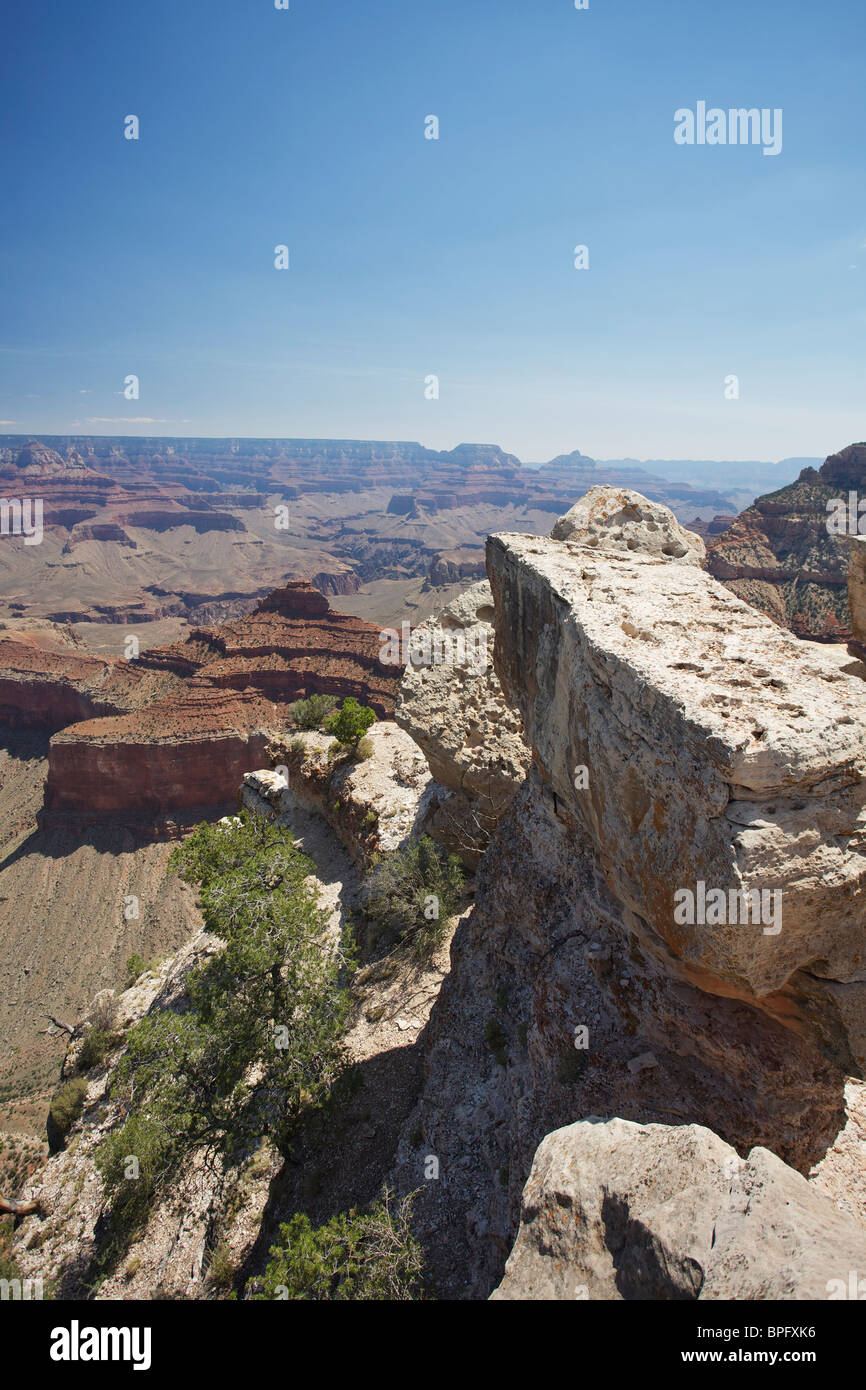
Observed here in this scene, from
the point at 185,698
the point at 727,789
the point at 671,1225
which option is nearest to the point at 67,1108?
the point at 671,1225

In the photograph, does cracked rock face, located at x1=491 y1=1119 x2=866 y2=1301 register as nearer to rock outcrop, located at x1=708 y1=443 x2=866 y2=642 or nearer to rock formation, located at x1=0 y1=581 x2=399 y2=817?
rock formation, located at x1=0 y1=581 x2=399 y2=817

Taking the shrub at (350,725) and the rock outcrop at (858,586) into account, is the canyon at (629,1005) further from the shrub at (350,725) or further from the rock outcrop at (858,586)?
the shrub at (350,725)

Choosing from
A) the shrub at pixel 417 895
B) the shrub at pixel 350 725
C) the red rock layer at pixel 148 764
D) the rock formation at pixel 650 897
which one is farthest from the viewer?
the red rock layer at pixel 148 764
